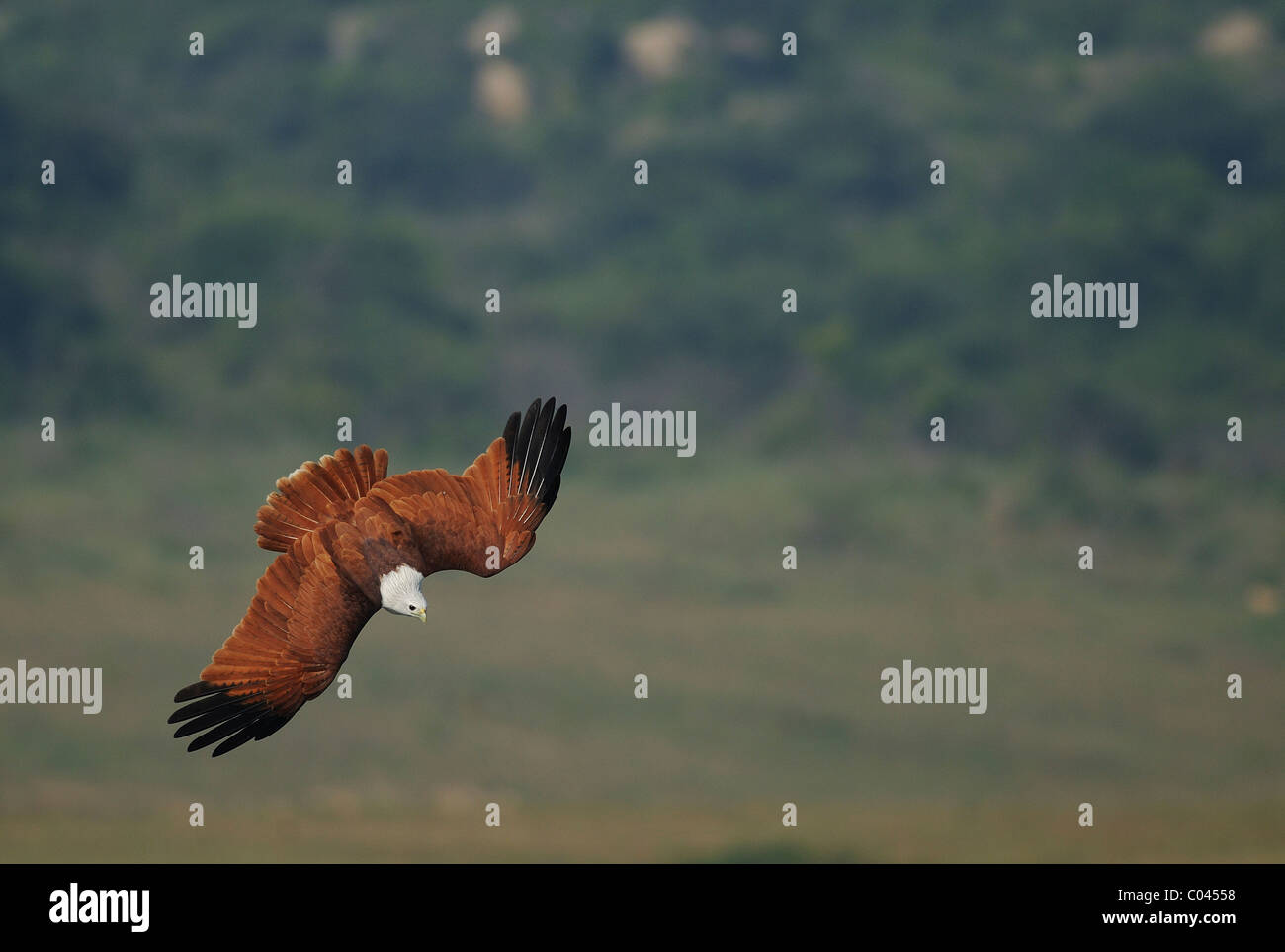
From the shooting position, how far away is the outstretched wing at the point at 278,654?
16.5m

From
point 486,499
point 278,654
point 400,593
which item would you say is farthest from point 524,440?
point 278,654

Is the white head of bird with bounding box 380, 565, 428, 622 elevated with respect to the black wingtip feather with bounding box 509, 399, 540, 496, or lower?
lower

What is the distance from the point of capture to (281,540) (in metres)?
17.2

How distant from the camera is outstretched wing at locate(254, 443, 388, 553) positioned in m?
17.1

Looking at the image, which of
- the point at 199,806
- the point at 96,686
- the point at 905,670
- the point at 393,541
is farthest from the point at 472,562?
the point at 905,670

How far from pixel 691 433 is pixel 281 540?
32.9ft

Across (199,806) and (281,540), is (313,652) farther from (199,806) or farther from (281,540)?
(199,806)

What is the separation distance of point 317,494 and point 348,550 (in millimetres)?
773

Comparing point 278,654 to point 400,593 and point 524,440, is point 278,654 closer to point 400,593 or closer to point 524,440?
point 400,593

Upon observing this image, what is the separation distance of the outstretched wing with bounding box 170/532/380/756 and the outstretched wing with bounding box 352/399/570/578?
0.78 m

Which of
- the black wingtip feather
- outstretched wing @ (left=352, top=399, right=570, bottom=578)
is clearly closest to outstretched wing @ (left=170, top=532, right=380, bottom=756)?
outstretched wing @ (left=352, top=399, right=570, bottom=578)

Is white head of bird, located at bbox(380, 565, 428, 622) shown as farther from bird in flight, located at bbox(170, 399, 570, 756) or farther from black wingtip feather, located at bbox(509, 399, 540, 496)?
black wingtip feather, located at bbox(509, 399, 540, 496)
